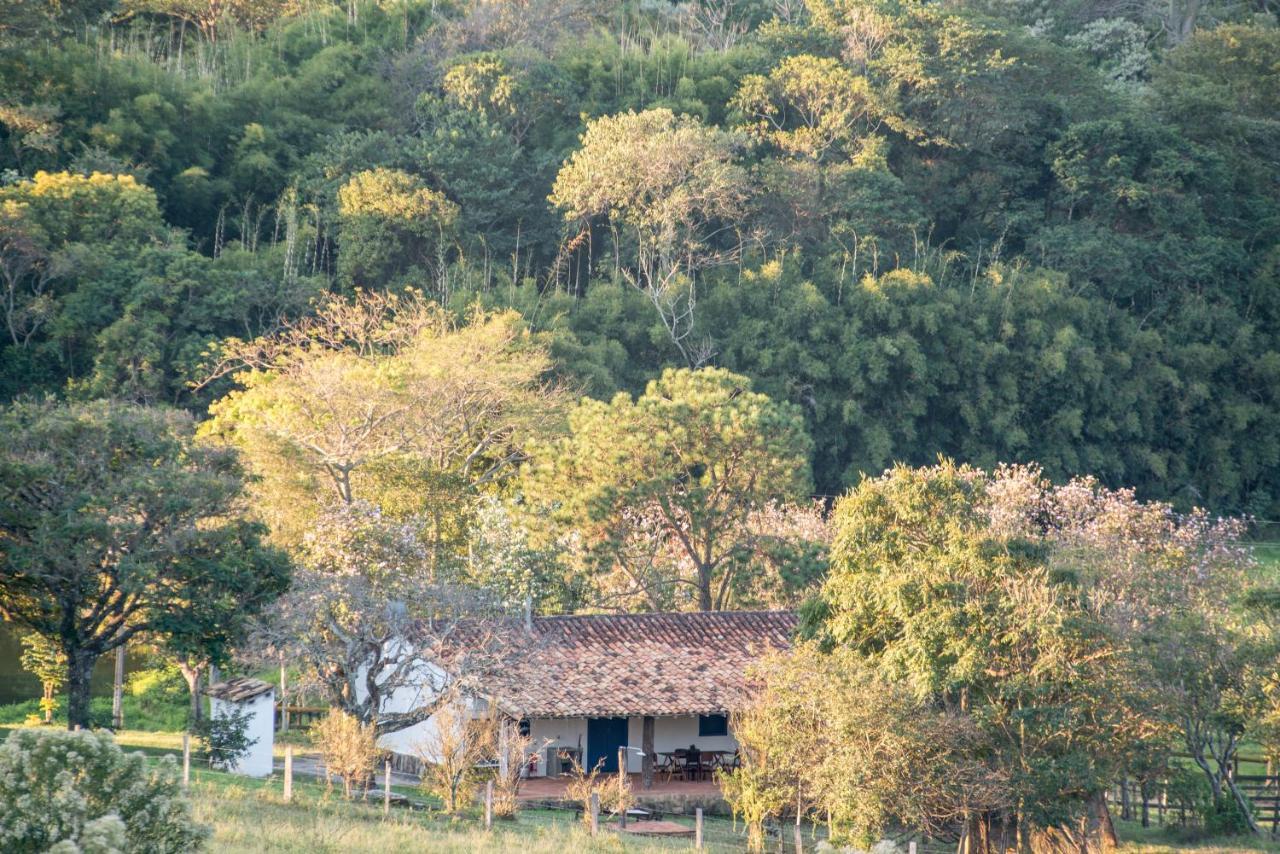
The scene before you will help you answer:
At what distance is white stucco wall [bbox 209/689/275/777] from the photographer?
79.3ft

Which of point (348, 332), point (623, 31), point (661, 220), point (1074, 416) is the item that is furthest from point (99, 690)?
point (623, 31)

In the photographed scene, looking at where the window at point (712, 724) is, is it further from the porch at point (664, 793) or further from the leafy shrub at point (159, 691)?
the leafy shrub at point (159, 691)

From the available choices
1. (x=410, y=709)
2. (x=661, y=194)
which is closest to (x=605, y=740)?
(x=410, y=709)

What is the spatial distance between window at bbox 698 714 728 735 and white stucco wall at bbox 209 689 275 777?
6.93 meters

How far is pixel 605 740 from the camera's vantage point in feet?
87.2

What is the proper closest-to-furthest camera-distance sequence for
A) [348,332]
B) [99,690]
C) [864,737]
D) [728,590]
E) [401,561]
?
[864,737] < [401,561] < [728,590] < [99,690] < [348,332]

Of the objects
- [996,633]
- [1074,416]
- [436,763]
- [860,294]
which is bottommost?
[436,763]

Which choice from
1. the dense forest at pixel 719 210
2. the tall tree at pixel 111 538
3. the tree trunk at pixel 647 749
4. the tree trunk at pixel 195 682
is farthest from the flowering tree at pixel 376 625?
the dense forest at pixel 719 210

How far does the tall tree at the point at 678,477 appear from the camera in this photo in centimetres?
3064

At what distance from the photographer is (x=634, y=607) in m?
32.2

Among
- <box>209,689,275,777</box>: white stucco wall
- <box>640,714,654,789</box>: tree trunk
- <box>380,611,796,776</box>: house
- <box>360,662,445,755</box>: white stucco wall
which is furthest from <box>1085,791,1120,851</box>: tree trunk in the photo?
<box>209,689,275,777</box>: white stucco wall

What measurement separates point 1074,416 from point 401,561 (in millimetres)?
25693

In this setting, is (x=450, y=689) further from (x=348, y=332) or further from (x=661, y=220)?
(x=661, y=220)

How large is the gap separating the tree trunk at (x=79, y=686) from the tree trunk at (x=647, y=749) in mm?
8903
